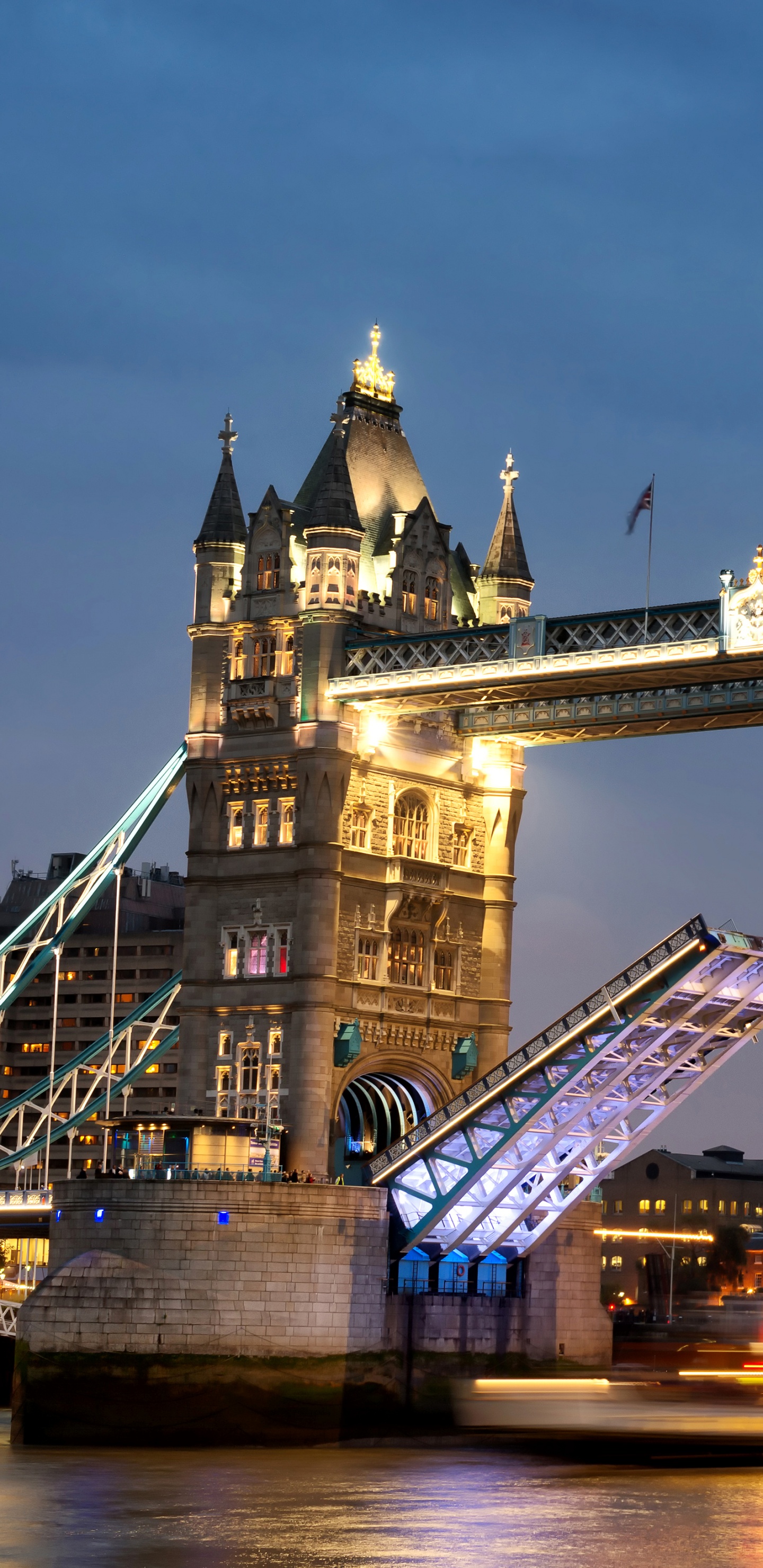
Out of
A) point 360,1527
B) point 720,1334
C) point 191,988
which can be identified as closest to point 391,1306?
point 191,988

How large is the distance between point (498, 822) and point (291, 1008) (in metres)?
8.96

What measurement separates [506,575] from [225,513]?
8.30m

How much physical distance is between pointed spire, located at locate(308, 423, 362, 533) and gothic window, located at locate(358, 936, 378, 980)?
10.8m

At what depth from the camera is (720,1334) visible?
94.1 m

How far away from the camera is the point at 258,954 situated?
70.3 m

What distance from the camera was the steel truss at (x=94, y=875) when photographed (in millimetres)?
75750

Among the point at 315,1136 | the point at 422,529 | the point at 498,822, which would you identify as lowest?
A: the point at 315,1136

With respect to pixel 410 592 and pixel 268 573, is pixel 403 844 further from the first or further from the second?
pixel 268 573

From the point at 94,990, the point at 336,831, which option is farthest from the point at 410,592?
the point at 94,990

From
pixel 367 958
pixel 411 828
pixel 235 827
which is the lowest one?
pixel 367 958

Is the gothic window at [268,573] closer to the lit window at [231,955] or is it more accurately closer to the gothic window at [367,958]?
the lit window at [231,955]

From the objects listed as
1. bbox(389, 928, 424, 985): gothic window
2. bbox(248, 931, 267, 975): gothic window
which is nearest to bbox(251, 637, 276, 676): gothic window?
bbox(248, 931, 267, 975): gothic window

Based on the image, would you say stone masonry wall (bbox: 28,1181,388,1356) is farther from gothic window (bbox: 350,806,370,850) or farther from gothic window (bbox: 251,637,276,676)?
gothic window (bbox: 251,637,276,676)

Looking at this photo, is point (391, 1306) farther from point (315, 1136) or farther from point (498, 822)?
point (498, 822)
